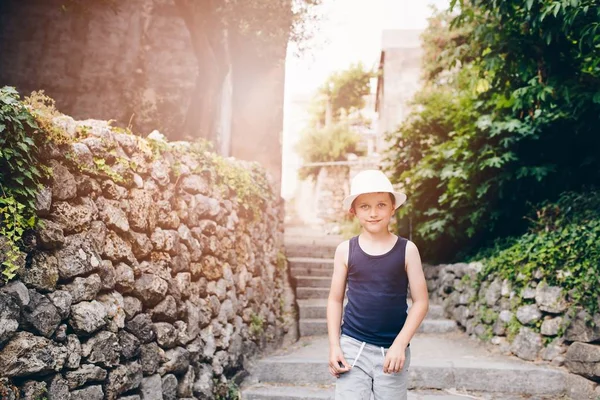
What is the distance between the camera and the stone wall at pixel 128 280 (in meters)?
2.35

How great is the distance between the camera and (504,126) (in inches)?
239

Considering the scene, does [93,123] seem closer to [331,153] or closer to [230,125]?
[230,125]

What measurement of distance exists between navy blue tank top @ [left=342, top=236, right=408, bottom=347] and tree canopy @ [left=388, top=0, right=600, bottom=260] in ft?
8.45

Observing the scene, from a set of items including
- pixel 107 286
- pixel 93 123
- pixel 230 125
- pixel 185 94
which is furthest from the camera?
pixel 230 125

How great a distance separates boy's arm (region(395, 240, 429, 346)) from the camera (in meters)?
2.14

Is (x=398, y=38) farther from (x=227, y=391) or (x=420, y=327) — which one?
(x=227, y=391)

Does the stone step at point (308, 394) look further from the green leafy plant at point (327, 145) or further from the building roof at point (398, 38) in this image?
the building roof at point (398, 38)

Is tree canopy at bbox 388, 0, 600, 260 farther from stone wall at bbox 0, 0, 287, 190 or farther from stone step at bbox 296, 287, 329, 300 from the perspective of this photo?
stone wall at bbox 0, 0, 287, 190

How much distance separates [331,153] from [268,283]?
39.9ft

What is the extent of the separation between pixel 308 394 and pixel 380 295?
93.6 inches

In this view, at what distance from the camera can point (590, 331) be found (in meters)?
4.30

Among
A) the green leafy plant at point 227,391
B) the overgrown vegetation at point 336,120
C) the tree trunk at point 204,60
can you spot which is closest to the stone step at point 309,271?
the tree trunk at point 204,60

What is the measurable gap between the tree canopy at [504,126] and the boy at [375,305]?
8.04ft

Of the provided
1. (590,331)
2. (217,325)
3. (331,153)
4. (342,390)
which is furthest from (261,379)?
(331,153)
